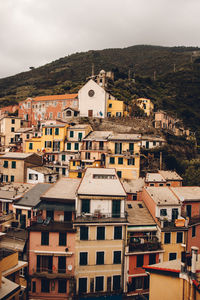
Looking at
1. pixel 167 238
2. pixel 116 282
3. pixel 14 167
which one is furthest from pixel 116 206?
pixel 14 167

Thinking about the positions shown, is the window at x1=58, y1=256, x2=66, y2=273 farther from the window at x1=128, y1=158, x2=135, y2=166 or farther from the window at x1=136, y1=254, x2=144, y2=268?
the window at x1=128, y1=158, x2=135, y2=166

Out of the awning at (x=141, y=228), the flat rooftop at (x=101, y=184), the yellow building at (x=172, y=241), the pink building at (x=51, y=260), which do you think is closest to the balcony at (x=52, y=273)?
the pink building at (x=51, y=260)

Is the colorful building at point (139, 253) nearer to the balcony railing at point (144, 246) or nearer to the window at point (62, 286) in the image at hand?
the balcony railing at point (144, 246)

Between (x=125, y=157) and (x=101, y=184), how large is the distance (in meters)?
15.4

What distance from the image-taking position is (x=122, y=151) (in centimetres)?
4447

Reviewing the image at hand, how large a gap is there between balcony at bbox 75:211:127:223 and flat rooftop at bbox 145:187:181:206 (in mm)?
5375

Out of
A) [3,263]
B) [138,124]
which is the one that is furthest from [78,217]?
[138,124]

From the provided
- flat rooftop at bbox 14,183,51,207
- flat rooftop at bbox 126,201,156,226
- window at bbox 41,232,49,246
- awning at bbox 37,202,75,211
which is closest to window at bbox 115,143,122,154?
flat rooftop at bbox 126,201,156,226

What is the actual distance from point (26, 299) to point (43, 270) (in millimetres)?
3870

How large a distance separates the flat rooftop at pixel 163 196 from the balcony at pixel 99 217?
537 centimetres

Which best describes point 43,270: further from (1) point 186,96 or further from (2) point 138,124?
(1) point 186,96

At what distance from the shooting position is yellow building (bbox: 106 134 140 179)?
1708 inches

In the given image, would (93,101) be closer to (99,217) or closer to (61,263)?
(99,217)

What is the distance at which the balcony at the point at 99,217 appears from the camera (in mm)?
25375
